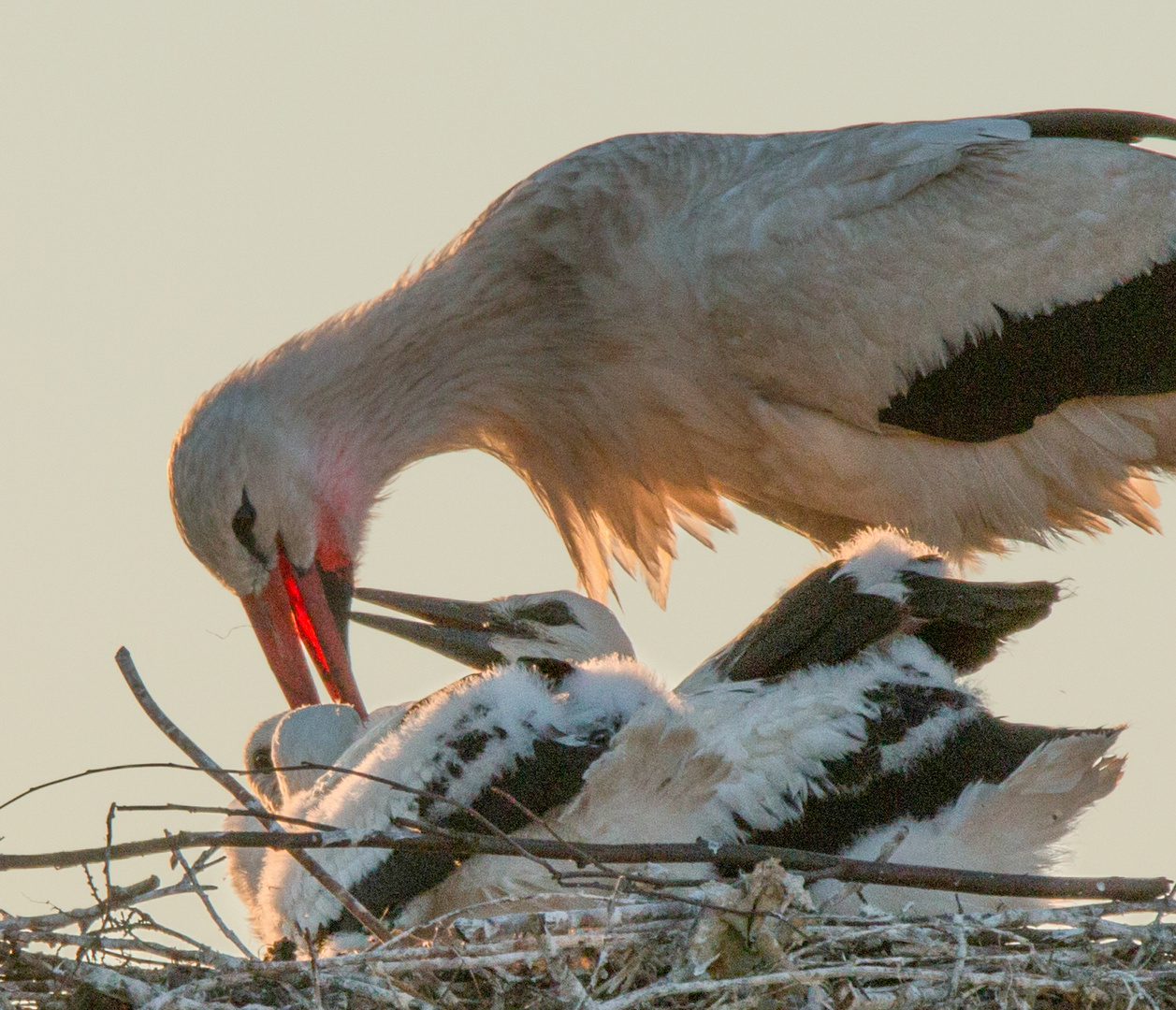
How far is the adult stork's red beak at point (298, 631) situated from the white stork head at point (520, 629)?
0.38m

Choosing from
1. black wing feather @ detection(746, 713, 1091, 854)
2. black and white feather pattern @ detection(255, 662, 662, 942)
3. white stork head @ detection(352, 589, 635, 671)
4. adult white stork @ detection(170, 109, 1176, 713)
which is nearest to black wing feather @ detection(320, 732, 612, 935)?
black and white feather pattern @ detection(255, 662, 662, 942)

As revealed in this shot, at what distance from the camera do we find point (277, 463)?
4648 millimetres

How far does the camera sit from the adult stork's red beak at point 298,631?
4645 millimetres

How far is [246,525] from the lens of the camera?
462 centimetres

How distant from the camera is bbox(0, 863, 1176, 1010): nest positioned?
9.11 feet

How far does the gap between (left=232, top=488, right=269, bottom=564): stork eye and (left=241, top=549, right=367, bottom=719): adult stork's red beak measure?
0.08m

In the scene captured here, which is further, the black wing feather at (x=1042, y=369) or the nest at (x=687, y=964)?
the black wing feather at (x=1042, y=369)

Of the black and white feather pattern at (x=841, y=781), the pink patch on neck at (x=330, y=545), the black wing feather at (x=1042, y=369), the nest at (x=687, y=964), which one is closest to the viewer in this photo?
the nest at (x=687, y=964)

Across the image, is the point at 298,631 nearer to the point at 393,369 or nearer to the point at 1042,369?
the point at 393,369

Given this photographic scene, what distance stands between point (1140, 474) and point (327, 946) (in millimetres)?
2396

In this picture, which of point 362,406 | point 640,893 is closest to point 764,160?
point 362,406

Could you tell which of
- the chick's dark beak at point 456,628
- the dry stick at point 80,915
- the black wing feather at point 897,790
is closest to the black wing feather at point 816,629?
the black wing feather at point 897,790

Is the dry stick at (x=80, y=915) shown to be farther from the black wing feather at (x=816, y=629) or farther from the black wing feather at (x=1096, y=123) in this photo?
the black wing feather at (x=1096, y=123)

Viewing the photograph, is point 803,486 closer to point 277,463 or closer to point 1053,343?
point 1053,343
